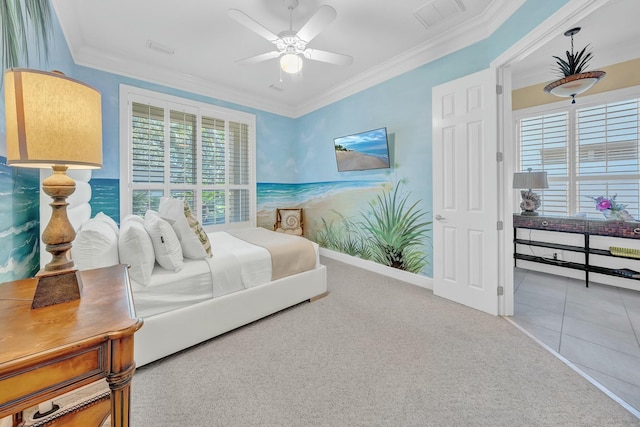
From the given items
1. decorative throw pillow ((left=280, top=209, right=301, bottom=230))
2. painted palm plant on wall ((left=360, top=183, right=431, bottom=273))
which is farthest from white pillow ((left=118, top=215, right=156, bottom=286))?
decorative throw pillow ((left=280, top=209, right=301, bottom=230))

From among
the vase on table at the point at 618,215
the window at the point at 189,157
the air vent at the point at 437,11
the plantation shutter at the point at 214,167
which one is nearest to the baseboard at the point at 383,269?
the window at the point at 189,157

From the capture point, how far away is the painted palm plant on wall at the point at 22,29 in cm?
127

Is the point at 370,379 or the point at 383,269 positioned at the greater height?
the point at 383,269

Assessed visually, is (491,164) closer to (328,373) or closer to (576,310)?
(576,310)

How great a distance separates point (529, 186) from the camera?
3.70m

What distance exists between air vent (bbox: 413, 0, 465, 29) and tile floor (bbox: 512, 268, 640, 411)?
9.98 feet

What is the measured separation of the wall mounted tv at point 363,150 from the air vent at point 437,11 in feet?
4.09

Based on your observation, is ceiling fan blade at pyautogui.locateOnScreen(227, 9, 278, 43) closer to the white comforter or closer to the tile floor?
the white comforter

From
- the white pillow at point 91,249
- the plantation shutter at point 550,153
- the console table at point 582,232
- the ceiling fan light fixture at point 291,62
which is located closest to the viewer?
the white pillow at point 91,249

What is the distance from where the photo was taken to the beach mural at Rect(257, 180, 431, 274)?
3430mm

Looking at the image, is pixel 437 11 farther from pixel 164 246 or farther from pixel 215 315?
pixel 215 315

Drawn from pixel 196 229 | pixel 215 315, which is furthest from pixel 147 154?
pixel 215 315

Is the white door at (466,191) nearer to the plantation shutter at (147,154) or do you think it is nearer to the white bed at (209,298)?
the white bed at (209,298)

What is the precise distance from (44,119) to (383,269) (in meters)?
3.64
